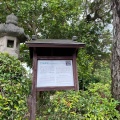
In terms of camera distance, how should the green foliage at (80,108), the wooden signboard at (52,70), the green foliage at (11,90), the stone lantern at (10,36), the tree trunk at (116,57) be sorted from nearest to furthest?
1. the green foliage at (11,90)
2. the green foliage at (80,108)
3. the wooden signboard at (52,70)
4. the tree trunk at (116,57)
5. the stone lantern at (10,36)

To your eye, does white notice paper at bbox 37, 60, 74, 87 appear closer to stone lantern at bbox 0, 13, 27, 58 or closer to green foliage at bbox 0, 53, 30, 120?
green foliage at bbox 0, 53, 30, 120

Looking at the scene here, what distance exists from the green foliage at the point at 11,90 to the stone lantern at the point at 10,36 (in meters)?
2.31

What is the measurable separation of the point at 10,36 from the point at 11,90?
320 centimetres

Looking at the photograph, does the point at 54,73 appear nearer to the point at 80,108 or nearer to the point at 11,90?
the point at 80,108

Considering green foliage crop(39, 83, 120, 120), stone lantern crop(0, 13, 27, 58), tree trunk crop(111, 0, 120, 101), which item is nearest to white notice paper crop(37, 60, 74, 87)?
green foliage crop(39, 83, 120, 120)

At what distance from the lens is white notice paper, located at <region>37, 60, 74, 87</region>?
2438mm

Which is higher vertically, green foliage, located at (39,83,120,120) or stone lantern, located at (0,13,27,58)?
stone lantern, located at (0,13,27,58)

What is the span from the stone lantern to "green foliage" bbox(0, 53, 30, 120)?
90.8 inches

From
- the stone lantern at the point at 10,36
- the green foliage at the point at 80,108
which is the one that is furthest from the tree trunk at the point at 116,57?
the stone lantern at the point at 10,36

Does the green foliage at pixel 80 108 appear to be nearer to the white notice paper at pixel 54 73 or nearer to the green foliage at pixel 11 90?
the white notice paper at pixel 54 73

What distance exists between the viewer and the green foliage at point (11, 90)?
1.71m

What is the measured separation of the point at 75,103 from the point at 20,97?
80 cm

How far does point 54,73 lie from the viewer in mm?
2484

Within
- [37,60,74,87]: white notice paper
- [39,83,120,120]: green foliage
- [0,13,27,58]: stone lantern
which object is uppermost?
[0,13,27,58]: stone lantern
